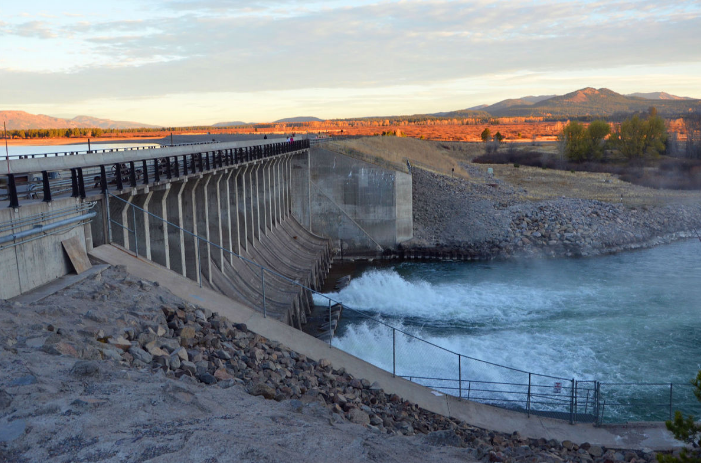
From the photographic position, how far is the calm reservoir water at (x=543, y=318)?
69.8 ft

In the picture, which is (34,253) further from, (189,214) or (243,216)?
(243,216)

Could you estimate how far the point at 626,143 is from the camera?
→ 87312 millimetres

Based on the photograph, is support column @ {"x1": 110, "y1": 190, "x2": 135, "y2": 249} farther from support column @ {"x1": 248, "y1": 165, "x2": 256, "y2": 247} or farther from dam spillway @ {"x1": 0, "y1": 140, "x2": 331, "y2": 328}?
support column @ {"x1": 248, "y1": 165, "x2": 256, "y2": 247}

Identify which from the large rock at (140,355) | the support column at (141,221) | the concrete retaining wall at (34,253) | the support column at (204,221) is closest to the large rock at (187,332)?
the large rock at (140,355)

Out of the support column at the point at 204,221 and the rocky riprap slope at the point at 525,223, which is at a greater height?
the support column at the point at 204,221

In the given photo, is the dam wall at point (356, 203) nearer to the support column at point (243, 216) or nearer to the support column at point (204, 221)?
the support column at point (243, 216)

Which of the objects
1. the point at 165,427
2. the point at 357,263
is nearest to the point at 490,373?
the point at 165,427

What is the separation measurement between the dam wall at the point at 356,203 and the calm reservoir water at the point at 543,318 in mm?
3912

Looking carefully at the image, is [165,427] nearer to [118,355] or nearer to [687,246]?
[118,355]

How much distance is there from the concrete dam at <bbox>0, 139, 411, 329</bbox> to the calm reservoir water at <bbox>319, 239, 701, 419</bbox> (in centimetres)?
413

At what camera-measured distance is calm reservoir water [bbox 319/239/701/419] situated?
69.8 ft

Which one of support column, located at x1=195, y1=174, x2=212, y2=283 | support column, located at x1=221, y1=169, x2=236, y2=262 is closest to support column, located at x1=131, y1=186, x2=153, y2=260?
support column, located at x1=195, y1=174, x2=212, y2=283

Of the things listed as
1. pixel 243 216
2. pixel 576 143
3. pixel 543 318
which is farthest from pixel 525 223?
pixel 576 143

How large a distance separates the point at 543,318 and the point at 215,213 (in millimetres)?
15889
